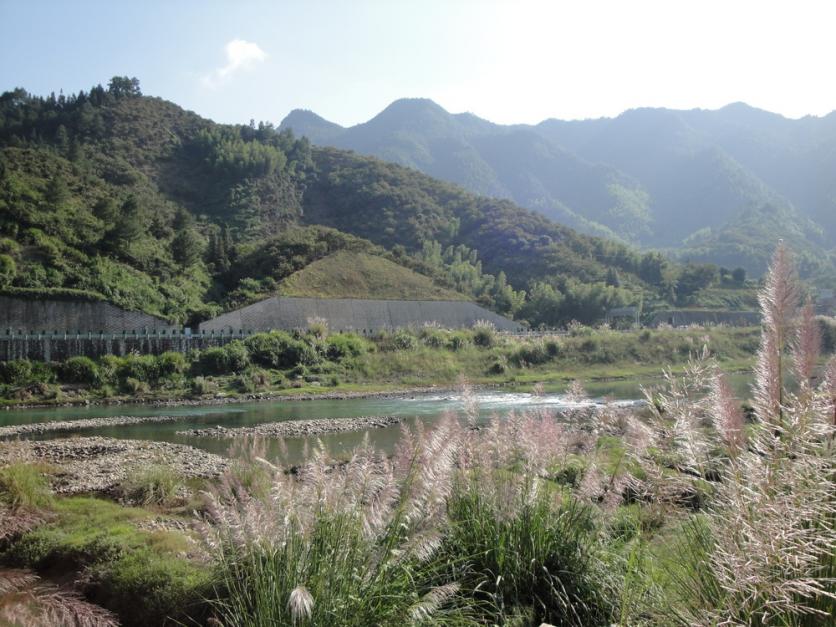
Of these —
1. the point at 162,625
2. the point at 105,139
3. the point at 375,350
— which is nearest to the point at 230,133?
the point at 105,139

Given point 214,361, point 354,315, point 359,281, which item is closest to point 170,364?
point 214,361

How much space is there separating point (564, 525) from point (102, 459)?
1764 centimetres

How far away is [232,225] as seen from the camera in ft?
335

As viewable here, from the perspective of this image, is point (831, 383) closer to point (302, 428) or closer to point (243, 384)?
point (302, 428)

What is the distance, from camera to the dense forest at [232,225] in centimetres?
5753

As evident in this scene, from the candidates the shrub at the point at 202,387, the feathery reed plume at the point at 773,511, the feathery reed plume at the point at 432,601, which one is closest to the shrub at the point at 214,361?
the shrub at the point at 202,387

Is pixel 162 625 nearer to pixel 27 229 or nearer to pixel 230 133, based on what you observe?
pixel 27 229

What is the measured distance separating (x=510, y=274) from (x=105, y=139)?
237 ft

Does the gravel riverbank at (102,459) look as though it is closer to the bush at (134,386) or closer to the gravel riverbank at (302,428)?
the gravel riverbank at (302,428)

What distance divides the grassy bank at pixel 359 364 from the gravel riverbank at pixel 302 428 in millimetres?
13717

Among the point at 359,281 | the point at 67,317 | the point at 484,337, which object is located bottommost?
the point at 484,337

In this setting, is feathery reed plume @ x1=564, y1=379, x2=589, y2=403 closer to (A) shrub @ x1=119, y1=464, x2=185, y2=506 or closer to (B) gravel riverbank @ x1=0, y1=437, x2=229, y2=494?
(A) shrub @ x1=119, y1=464, x2=185, y2=506

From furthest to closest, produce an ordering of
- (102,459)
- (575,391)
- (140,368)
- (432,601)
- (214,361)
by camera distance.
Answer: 1. (214,361)
2. (140,368)
3. (102,459)
4. (575,391)
5. (432,601)

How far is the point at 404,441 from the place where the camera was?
5152 millimetres
